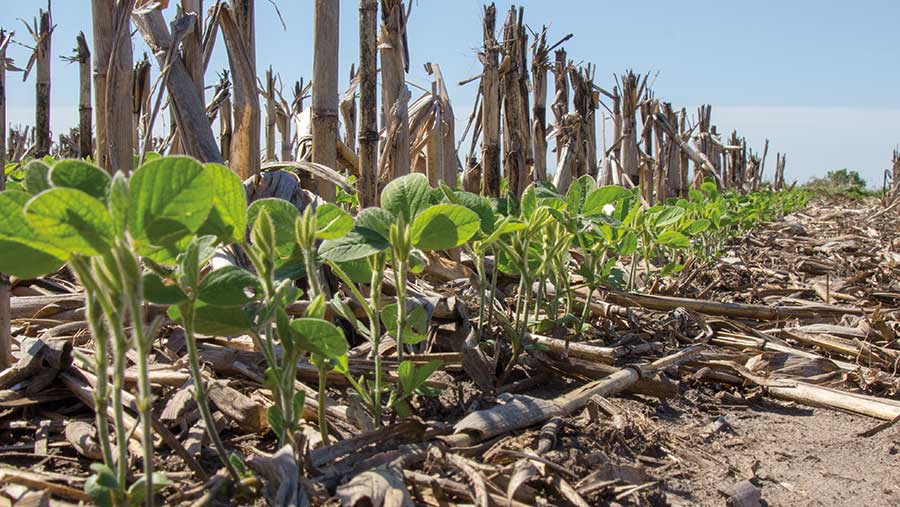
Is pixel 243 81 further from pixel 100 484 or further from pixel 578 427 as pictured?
pixel 100 484

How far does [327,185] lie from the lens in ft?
7.30

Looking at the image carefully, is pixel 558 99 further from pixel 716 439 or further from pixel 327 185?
pixel 716 439

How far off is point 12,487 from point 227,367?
515 mm

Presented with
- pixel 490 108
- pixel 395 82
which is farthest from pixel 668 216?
pixel 490 108

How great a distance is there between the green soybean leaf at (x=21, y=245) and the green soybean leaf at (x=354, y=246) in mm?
389

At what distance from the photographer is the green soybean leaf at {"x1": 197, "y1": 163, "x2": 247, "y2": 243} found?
914 millimetres

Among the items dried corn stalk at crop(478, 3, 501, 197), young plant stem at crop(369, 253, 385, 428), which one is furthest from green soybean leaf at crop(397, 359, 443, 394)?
dried corn stalk at crop(478, 3, 501, 197)

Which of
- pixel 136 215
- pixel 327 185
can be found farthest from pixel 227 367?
pixel 327 185

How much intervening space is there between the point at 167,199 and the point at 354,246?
0.39 metres

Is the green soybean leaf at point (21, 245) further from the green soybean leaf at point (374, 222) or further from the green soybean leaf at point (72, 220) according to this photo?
the green soybean leaf at point (374, 222)

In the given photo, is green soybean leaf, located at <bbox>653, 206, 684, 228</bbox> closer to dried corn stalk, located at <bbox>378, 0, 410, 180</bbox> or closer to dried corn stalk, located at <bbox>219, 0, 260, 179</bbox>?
dried corn stalk, located at <bbox>378, 0, 410, 180</bbox>

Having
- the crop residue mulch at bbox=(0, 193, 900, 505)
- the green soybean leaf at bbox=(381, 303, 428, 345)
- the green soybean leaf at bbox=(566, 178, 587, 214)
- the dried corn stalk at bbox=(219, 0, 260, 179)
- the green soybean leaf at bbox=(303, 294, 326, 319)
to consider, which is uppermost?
the dried corn stalk at bbox=(219, 0, 260, 179)

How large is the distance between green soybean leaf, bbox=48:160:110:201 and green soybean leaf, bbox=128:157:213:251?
0.06 m

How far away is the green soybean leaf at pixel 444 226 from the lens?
→ 1176mm
